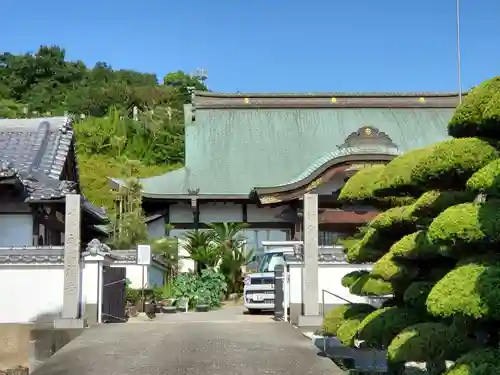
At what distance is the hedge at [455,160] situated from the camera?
5.11 meters

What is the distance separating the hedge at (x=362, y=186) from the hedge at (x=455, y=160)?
2376mm

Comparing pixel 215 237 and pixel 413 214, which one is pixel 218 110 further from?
pixel 413 214

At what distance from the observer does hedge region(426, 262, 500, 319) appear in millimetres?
4238

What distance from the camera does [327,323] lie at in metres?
9.52

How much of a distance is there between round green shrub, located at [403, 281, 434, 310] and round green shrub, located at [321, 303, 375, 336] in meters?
1.89

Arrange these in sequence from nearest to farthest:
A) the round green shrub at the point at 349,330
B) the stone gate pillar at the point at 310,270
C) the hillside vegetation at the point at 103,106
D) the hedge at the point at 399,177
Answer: the hedge at the point at 399,177 → the round green shrub at the point at 349,330 → the stone gate pillar at the point at 310,270 → the hillside vegetation at the point at 103,106

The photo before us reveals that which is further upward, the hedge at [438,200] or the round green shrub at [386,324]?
the hedge at [438,200]

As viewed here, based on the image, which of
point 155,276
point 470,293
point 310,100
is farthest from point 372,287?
point 310,100

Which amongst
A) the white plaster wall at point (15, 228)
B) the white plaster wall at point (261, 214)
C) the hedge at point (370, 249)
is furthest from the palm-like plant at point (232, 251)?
the hedge at point (370, 249)

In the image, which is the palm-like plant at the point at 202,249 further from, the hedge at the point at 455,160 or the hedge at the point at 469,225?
the hedge at the point at 469,225

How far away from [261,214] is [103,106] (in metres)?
31.0

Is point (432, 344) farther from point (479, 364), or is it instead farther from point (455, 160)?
point (455, 160)

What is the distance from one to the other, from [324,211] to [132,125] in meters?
23.9

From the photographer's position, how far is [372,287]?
8461 mm
